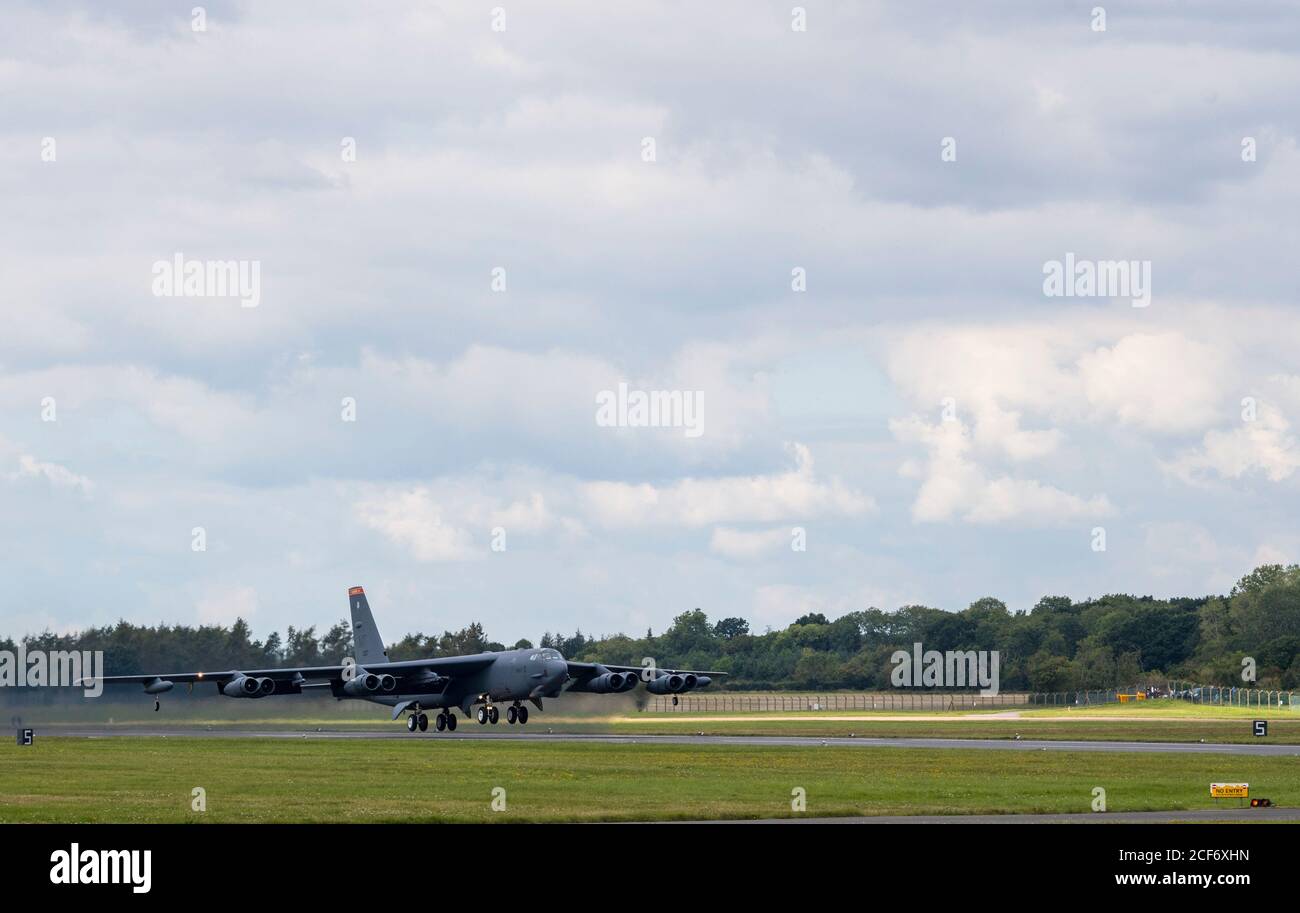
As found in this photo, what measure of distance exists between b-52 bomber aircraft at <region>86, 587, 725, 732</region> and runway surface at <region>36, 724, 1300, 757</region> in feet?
4.79

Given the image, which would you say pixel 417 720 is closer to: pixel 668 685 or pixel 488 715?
pixel 488 715

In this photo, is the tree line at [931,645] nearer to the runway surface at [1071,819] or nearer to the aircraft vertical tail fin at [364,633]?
the aircraft vertical tail fin at [364,633]

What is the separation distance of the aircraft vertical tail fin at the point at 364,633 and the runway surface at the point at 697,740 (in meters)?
5.11

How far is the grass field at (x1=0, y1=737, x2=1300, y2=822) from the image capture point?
32.6 metres

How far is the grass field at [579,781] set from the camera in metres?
32.6

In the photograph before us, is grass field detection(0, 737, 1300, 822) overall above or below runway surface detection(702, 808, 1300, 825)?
below

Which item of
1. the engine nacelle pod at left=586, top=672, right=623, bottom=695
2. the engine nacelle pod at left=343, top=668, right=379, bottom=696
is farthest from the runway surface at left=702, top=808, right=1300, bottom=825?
the engine nacelle pod at left=586, top=672, right=623, bottom=695

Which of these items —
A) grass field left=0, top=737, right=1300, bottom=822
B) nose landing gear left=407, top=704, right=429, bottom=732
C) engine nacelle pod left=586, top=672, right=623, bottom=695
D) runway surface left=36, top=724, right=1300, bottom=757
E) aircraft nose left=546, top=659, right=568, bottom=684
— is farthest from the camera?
engine nacelle pod left=586, top=672, right=623, bottom=695

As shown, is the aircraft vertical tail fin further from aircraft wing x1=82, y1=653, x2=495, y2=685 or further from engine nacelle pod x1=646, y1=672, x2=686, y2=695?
engine nacelle pod x1=646, y1=672, x2=686, y2=695

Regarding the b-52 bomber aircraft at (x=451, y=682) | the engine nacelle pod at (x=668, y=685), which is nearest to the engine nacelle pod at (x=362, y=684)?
the b-52 bomber aircraft at (x=451, y=682)

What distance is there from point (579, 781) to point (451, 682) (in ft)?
105
